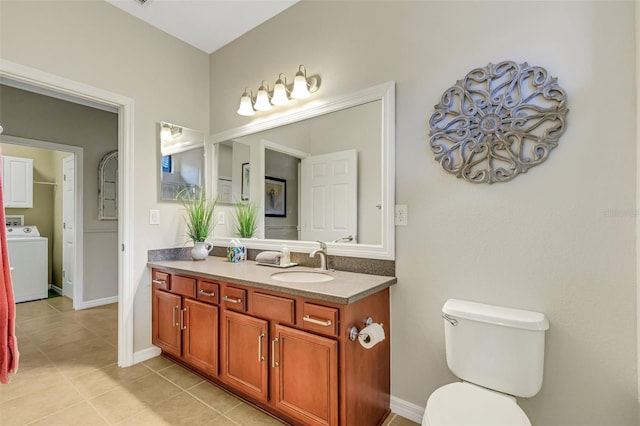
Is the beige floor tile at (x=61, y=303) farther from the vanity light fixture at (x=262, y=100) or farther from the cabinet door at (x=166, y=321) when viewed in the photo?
the vanity light fixture at (x=262, y=100)

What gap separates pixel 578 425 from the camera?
1.31m

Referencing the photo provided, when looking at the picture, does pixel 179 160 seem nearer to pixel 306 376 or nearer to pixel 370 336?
pixel 306 376

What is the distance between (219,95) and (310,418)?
8.85 ft

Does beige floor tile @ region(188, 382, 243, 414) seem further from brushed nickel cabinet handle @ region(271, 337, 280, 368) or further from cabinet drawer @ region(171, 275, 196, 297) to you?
cabinet drawer @ region(171, 275, 196, 297)

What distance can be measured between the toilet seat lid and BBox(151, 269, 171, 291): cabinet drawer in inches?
77.6

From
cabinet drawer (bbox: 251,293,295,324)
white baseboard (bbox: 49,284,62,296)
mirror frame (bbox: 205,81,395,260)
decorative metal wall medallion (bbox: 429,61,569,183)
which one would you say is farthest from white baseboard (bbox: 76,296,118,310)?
decorative metal wall medallion (bbox: 429,61,569,183)

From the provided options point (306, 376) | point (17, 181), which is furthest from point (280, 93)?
point (17, 181)

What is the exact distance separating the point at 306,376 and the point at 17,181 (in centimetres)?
531

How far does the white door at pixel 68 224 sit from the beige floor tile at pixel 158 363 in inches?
95.4

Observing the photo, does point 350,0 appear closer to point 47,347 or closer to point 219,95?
point 219,95

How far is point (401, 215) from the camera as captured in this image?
1.79 m

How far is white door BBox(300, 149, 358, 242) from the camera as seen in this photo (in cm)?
203

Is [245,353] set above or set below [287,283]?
below

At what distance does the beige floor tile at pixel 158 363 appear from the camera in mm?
2348
